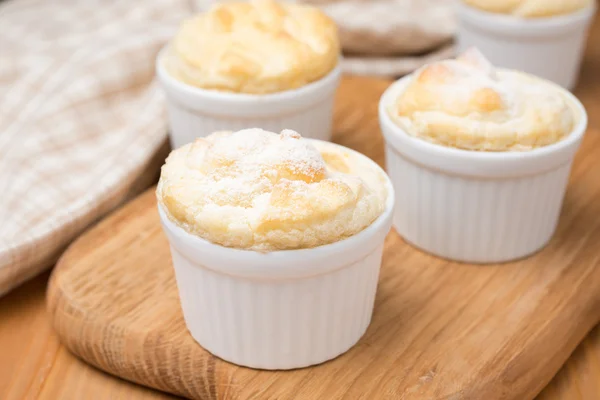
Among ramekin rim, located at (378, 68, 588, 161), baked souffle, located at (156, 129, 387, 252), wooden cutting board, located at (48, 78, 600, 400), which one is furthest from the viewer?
ramekin rim, located at (378, 68, 588, 161)

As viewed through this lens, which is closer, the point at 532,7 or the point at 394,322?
the point at 394,322

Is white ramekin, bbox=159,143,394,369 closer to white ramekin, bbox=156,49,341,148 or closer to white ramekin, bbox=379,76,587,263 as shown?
white ramekin, bbox=379,76,587,263

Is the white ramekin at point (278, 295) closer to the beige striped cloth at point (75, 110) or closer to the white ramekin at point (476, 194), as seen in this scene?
the white ramekin at point (476, 194)

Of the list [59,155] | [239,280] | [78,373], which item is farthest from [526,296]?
[59,155]

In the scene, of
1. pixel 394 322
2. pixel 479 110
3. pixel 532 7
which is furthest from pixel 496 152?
pixel 532 7

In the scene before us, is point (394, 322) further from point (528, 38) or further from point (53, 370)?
point (528, 38)

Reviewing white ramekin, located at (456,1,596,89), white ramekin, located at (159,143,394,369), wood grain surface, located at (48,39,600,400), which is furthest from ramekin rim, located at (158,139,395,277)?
white ramekin, located at (456,1,596,89)

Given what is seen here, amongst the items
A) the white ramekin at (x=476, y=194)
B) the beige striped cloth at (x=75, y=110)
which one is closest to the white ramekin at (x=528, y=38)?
the beige striped cloth at (x=75, y=110)
